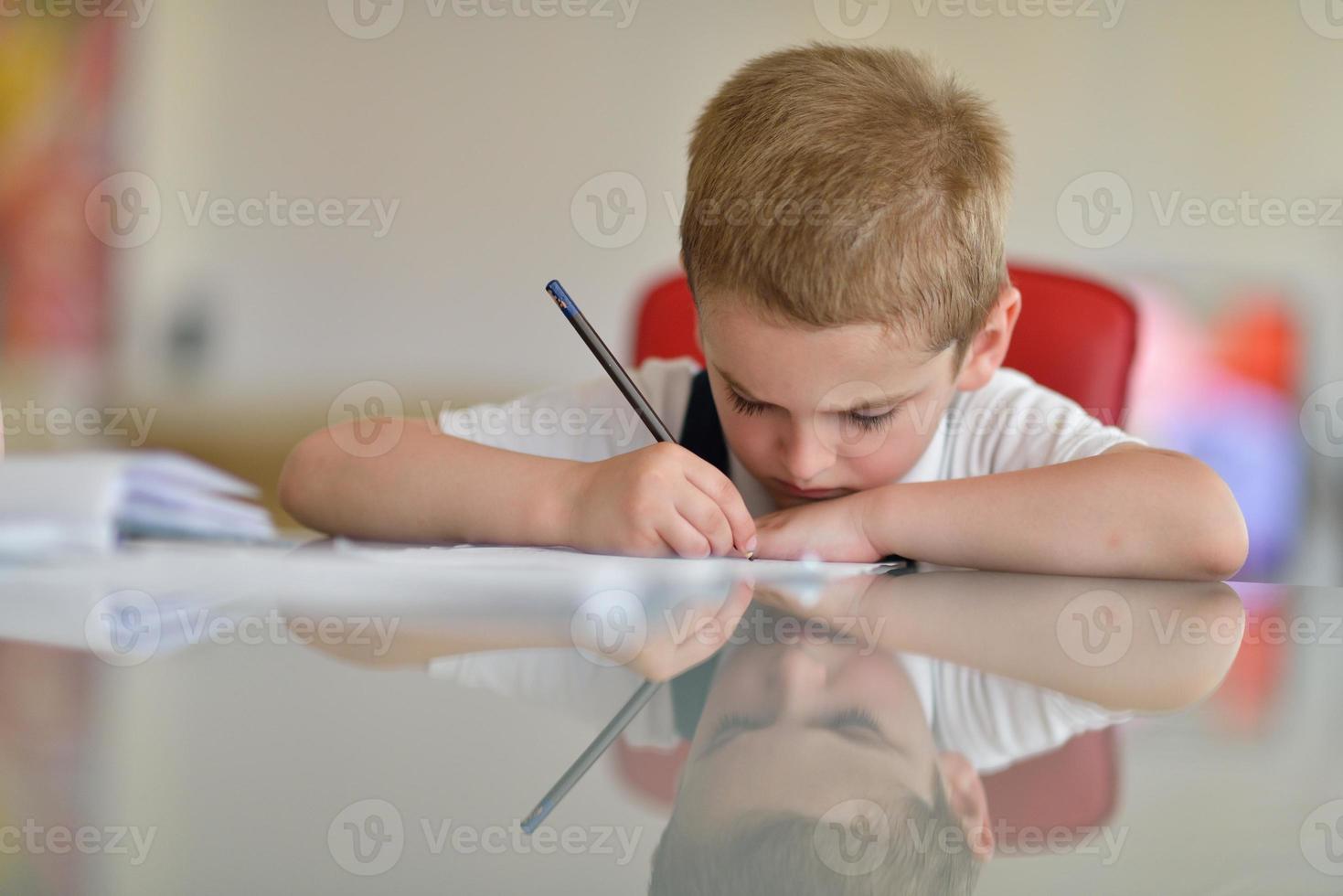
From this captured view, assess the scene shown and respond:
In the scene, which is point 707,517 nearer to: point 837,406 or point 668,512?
point 668,512

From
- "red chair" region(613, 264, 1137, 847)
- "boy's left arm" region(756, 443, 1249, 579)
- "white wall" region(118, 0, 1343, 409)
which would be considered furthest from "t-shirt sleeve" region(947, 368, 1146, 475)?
"white wall" region(118, 0, 1343, 409)

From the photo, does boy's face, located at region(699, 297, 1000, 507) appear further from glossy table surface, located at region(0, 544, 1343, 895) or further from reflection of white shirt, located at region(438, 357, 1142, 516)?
glossy table surface, located at region(0, 544, 1343, 895)

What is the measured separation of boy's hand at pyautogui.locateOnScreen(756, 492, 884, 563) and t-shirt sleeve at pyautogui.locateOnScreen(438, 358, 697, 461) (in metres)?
0.36

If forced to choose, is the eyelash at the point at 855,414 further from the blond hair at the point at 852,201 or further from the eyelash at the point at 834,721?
the eyelash at the point at 834,721

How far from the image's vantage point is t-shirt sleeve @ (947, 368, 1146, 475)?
1.10m

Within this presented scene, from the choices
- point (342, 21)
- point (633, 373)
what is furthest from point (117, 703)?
point (342, 21)

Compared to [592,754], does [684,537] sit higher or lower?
lower

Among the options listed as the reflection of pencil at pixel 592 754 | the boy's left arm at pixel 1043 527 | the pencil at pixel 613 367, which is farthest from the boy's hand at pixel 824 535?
the reflection of pencil at pixel 592 754

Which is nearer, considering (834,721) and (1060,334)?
(834,721)

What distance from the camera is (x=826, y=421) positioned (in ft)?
2.98

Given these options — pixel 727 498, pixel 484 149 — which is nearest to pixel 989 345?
pixel 727 498

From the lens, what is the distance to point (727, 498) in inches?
32.0

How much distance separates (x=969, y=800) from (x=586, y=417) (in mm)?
987

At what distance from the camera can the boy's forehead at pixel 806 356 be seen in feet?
2.88
